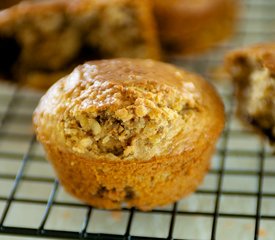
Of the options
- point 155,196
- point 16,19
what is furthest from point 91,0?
point 155,196

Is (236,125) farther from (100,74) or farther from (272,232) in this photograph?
(100,74)

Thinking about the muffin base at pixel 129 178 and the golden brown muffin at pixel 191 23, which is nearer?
the muffin base at pixel 129 178

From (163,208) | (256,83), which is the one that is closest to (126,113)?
(163,208)

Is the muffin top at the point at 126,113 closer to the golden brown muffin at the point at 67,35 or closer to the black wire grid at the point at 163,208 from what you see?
the black wire grid at the point at 163,208

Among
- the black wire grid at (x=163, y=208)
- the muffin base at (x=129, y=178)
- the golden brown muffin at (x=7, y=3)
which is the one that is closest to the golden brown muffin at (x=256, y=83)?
the black wire grid at (x=163, y=208)

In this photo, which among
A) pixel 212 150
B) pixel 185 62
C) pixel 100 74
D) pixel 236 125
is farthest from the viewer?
pixel 185 62

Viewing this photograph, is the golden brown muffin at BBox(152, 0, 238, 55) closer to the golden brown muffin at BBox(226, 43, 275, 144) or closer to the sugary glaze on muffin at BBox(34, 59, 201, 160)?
the golden brown muffin at BBox(226, 43, 275, 144)
